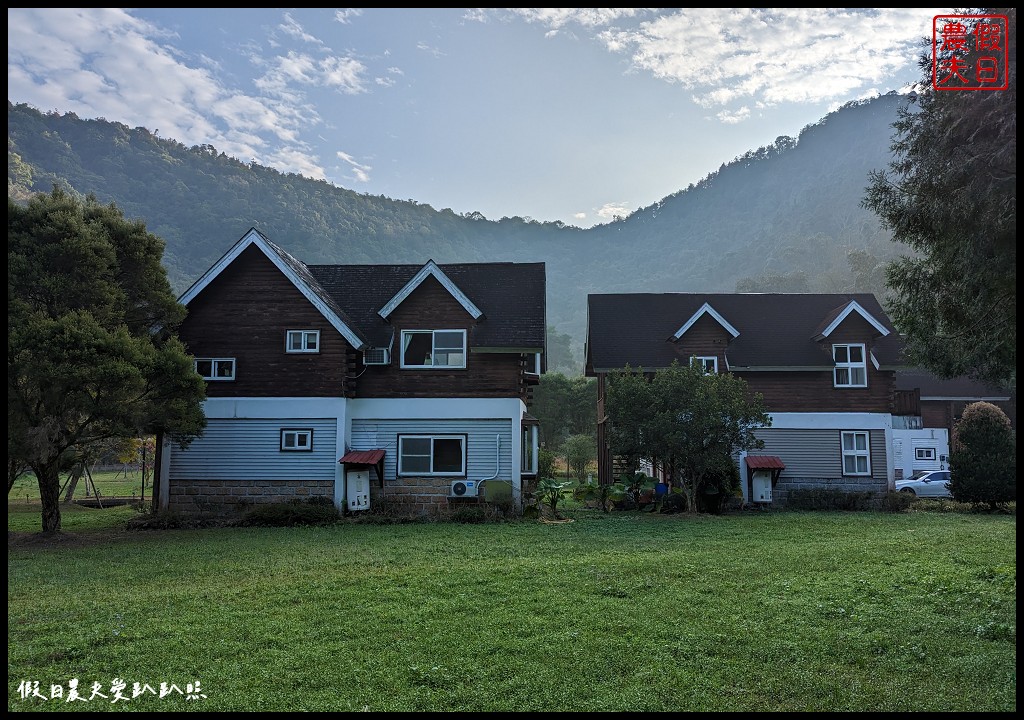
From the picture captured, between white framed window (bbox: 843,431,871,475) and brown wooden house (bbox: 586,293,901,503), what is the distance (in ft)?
0.12

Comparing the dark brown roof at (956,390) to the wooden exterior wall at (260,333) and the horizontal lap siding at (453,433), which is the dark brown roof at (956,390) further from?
the wooden exterior wall at (260,333)

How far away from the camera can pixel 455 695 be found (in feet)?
19.2

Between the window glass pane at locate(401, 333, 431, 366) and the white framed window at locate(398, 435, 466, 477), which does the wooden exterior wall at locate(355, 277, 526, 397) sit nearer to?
the window glass pane at locate(401, 333, 431, 366)

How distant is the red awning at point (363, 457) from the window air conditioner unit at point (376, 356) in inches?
108

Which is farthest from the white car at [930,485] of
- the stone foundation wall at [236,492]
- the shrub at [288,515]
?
the stone foundation wall at [236,492]

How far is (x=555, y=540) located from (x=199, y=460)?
11.9m

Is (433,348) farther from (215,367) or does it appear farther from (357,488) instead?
(215,367)

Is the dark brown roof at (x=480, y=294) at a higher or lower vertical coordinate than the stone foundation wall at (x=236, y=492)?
higher

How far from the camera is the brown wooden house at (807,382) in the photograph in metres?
26.2

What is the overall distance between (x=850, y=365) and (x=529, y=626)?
23.0 meters

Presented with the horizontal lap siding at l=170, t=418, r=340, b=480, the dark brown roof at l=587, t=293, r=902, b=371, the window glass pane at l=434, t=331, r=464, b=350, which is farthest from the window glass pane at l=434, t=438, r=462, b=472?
the dark brown roof at l=587, t=293, r=902, b=371

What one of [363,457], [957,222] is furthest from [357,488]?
[957,222]

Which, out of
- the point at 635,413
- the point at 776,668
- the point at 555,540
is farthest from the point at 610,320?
the point at 776,668

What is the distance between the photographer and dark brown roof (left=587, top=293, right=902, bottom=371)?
27.3 meters
